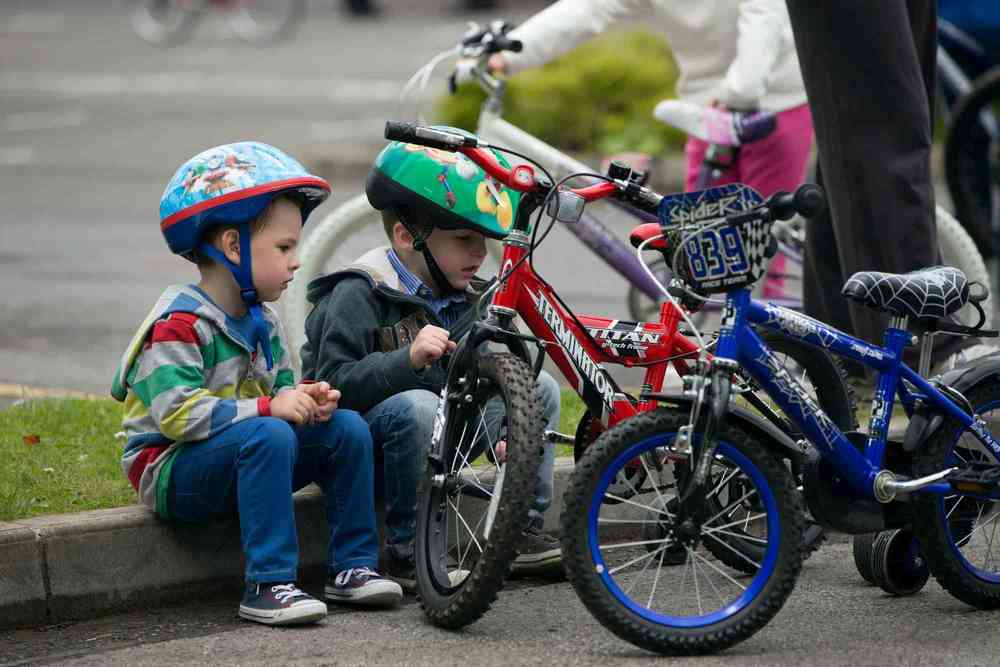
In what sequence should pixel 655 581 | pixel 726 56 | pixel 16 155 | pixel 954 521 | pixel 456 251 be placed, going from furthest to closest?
1. pixel 16 155
2. pixel 726 56
3. pixel 456 251
4. pixel 954 521
5. pixel 655 581

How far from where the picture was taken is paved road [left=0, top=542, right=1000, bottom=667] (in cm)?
419

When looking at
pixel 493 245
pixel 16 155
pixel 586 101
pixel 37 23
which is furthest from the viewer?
pixel 37 23

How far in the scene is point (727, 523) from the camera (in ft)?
14.5

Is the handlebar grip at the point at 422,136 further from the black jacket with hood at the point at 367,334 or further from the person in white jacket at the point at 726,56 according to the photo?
the person in white jacket at the point at 726,56

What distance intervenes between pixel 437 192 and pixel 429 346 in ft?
1.43

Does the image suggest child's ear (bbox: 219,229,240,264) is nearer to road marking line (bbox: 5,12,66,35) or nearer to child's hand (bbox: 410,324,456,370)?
child's hand (bbox: 410,324,456,370)

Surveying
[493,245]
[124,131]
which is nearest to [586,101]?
[124,131]

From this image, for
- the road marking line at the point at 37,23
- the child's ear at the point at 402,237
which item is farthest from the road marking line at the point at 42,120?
the child's ear at the point at 402,237

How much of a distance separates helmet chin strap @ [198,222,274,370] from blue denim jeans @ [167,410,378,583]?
292 millimetres

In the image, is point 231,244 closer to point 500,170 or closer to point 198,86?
point 500,170

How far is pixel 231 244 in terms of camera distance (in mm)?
4605

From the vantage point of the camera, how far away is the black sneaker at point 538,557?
16.1 feet

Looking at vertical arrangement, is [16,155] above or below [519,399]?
below

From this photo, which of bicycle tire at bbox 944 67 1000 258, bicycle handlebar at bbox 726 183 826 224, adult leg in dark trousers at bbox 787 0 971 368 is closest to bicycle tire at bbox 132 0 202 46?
bicycle tire at bbox 944 67 1000 258
